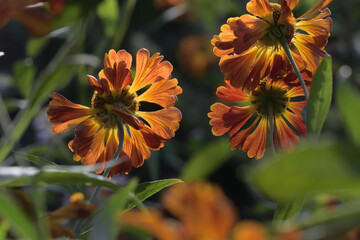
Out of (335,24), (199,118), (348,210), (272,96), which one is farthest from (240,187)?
(348,210)

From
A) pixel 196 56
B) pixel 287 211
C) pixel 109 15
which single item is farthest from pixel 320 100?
pixel 196 56

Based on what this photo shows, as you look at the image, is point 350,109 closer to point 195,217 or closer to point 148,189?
point 195,217

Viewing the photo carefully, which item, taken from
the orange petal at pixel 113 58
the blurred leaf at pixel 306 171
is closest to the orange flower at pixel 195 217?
the blurred leaf at pixel 306 171

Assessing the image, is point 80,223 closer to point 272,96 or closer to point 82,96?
point 272,96

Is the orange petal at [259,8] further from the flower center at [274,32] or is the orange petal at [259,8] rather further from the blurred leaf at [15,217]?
the blurred leaf at [15,217]

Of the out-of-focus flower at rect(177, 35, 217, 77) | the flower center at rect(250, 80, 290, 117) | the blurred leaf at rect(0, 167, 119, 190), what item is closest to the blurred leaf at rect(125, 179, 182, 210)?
the blurred leaf at rect(0, 167, 119, 190)
